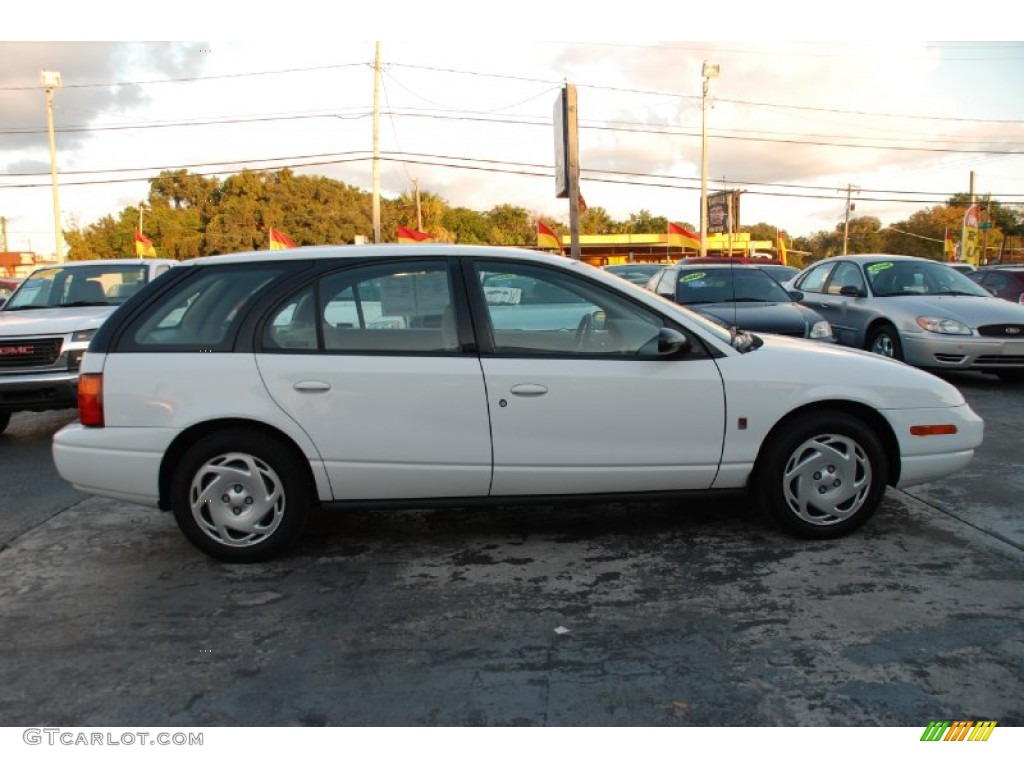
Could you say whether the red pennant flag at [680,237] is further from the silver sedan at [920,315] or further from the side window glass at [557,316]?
the side window glass at [557,316]

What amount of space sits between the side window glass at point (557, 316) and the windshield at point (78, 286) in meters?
6.17

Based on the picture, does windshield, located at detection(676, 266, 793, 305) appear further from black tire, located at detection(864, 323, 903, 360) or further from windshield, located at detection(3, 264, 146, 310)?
windshield, located at detection(3, 264, 146, 310)

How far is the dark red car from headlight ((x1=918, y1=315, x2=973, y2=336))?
4541 millimetres

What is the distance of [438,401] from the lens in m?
3.84

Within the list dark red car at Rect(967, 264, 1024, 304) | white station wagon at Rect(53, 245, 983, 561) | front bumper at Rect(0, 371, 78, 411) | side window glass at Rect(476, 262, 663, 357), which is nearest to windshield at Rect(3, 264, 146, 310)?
front bumper at Rect(0, 371, 78, 411)

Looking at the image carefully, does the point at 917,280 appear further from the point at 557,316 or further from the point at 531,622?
the point at 531,622

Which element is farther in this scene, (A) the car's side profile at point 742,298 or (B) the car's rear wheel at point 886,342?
(B) the car's rear wheel at point 886,342

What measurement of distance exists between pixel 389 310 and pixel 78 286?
6233 mm

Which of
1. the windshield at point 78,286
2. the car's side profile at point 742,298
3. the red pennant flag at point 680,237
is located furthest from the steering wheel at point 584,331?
the red pennant flag at point 680,237

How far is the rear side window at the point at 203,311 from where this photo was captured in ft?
13.0

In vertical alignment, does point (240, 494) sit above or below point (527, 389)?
below

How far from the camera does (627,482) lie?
3998mm

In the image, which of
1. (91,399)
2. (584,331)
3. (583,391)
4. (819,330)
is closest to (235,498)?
(91,399)

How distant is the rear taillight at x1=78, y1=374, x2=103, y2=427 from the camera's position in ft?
12.8
